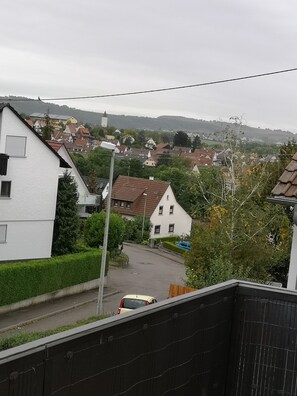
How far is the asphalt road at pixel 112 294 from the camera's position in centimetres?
2495

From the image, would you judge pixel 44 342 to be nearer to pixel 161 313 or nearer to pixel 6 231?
pixel 161 313

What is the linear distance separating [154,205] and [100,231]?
2167 cm

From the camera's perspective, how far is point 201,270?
2150 centimetres

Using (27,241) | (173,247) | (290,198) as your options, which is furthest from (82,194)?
(290,198)

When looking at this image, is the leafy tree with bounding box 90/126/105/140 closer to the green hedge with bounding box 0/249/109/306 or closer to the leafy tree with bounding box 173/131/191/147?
the leafy tree with bounding box 173/131/191/147

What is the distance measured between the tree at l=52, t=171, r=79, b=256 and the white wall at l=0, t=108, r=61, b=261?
1.92ft

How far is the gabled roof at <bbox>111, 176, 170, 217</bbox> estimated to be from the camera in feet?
200

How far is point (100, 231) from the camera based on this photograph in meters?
39.4

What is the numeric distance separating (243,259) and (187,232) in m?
43.7

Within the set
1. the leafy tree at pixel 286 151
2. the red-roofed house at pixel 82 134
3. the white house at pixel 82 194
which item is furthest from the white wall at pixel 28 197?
the red-roofed house at pixel 82 134

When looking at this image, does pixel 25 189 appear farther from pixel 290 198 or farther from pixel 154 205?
pixel 154 205

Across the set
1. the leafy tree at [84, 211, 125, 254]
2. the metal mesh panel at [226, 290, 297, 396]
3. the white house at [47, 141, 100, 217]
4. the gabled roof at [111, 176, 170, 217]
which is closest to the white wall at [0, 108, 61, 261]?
the leafy tree at [84, 211, 125, 254]

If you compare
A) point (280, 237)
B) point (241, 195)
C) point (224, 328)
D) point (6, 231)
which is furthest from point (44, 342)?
point (6, 231)

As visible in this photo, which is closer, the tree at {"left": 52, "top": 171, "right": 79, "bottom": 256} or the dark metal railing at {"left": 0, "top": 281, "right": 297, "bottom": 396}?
the dark metal railing at {"left": 0, "top": 281, "right": 297, "bottom": 396}
